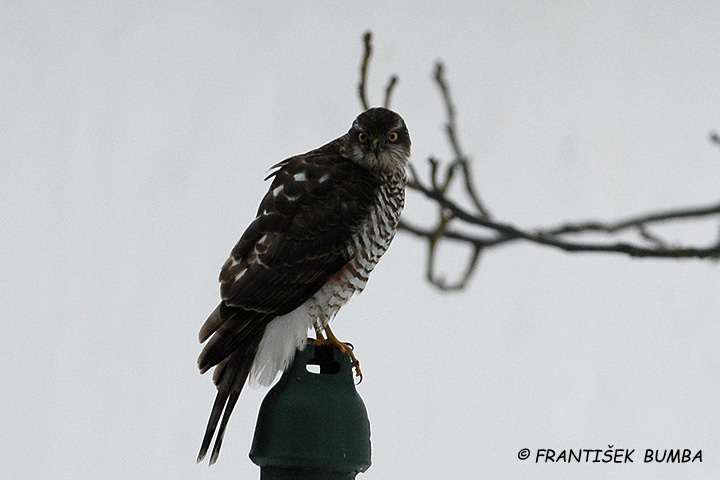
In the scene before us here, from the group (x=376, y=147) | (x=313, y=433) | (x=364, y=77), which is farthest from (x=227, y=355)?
(x=376, y=147)

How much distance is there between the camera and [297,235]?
142 inches

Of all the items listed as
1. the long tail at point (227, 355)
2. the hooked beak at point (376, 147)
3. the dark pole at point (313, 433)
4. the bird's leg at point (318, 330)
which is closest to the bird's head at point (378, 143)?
the hooked beak at point (376, 147)

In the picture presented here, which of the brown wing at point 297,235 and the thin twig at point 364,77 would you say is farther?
the brown wing at point 297,235

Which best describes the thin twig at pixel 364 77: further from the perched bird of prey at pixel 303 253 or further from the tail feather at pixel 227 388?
the tail feather at pixel 227 388

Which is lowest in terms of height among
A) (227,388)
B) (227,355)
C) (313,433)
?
(313,433)

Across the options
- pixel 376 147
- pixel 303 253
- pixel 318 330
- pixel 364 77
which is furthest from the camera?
pixel 376 147

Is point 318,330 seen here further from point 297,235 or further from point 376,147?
point 376,147

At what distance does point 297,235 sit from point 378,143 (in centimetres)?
71

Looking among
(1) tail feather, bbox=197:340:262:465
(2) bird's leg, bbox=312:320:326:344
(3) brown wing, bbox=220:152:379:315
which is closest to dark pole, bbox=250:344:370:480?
(1) tail feather, bbox=197:340:262:465

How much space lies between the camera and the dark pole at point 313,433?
2.82 meters

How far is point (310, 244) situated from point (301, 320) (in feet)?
0.91

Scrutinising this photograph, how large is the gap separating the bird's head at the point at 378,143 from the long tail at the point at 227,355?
105 centimetres

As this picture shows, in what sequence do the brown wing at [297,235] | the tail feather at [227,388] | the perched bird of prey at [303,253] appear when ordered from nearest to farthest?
the tail feather at [227,388] < the perched bird of prey at [303,253] < the brown wing at [297,235]

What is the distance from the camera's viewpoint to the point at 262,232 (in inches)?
142
